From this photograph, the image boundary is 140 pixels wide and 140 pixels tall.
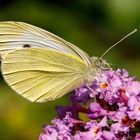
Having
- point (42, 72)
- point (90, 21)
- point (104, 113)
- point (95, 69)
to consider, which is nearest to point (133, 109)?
point (104, 113)

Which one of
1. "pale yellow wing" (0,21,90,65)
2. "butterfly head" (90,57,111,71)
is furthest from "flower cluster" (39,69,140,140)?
"pale yellow wing" (0,21,90,65)

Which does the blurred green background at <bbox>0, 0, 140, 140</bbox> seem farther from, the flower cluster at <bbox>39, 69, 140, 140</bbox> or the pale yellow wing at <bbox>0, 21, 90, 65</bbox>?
the flower cluster at <bbox>39, 69, 140, 140</bbox>

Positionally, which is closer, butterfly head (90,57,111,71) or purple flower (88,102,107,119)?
purple flower (88,102,107,119)

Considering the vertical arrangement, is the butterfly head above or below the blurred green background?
below

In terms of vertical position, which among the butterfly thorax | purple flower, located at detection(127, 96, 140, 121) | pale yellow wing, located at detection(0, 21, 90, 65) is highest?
pale yellow wing, located at detection(0, 21, 90, 65)

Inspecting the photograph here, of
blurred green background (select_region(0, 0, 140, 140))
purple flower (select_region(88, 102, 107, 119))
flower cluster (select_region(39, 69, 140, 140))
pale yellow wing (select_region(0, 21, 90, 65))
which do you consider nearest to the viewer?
flower cluster (select_region(39, 69, 140, 140))

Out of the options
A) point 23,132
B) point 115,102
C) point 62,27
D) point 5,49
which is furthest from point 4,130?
point 115,102

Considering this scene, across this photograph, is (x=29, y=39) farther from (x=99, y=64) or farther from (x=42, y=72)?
(x=99, y=64)
